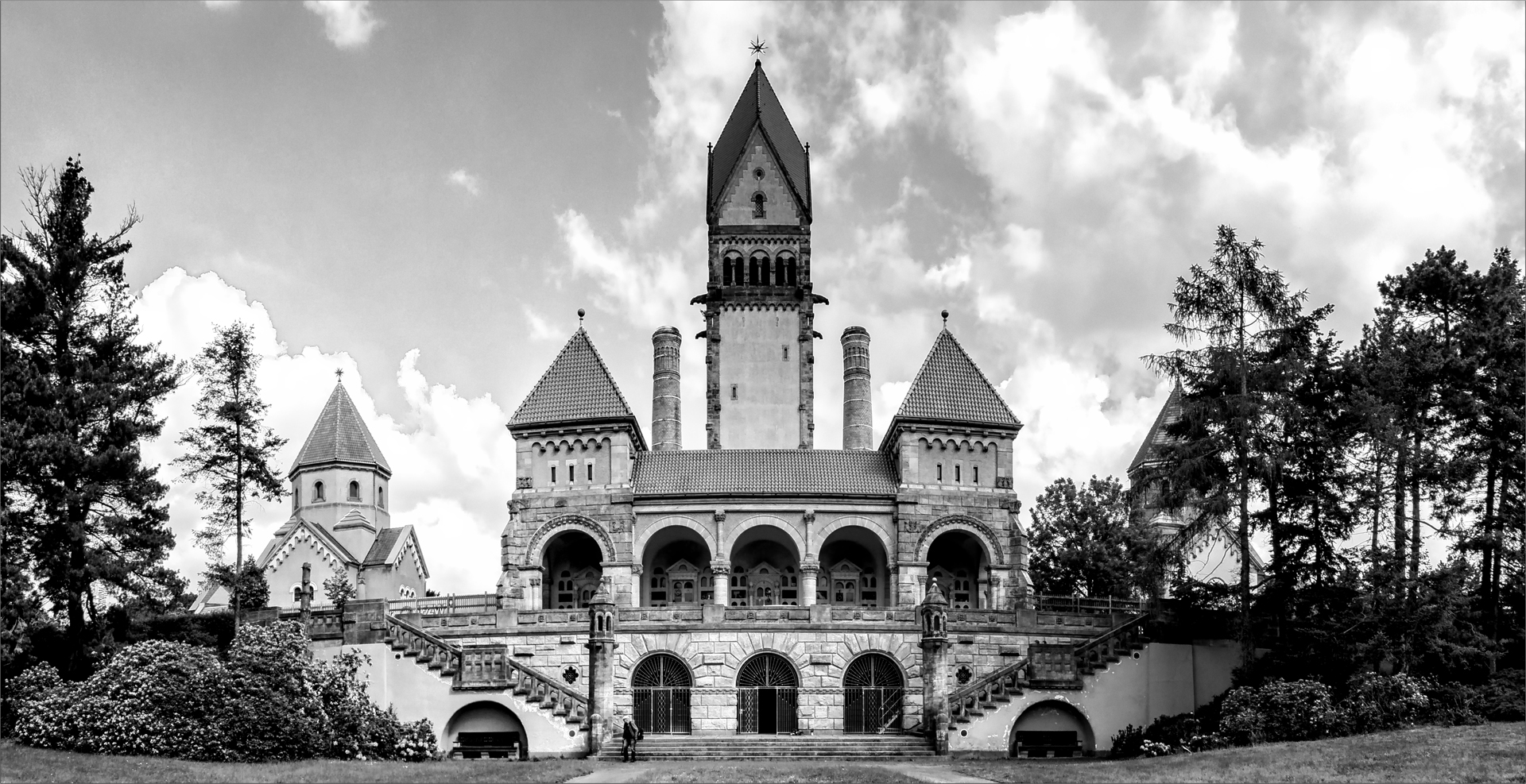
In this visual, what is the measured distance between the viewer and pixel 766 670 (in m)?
42.0

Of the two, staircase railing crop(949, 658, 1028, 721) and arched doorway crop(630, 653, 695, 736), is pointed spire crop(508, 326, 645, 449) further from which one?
staircase railing crop(949, 658, 1028, 721)

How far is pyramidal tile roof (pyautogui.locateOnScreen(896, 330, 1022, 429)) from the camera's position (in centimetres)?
5378

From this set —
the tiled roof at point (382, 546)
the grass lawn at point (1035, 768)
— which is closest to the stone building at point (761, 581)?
the tiled roof at point (382, 546)

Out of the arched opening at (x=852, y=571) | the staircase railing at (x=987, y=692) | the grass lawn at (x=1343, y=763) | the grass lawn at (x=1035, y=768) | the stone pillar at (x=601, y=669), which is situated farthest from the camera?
the arched opening at (x=852, y=571)

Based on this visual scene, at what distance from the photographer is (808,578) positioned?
51.5 m

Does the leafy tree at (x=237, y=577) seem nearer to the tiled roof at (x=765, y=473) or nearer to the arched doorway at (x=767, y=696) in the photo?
the tiled roof at (x=765, y=473)

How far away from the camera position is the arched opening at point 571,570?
53438 millimetres

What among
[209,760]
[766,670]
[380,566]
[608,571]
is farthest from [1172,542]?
[380,566]

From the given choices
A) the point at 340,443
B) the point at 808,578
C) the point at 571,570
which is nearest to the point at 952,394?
the point at 808,578

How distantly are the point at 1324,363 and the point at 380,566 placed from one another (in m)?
43.7

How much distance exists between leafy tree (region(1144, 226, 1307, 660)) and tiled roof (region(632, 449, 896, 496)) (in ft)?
47.8

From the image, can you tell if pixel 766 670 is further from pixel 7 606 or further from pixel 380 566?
pixel 380 566

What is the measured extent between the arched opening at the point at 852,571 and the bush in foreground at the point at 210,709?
68.4 ft

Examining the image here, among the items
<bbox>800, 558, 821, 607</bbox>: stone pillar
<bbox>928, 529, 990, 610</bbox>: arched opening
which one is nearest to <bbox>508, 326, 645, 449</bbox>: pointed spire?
<bbox>800, 558, 821, 607</bbox>: stone pillar
